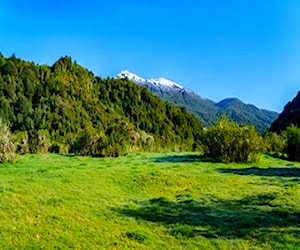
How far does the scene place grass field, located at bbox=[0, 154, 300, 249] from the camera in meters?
10.7

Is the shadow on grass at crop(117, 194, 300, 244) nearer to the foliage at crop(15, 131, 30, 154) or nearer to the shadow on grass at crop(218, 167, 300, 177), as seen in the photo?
the shadow on grass at crop(218, 167, 300, 177)

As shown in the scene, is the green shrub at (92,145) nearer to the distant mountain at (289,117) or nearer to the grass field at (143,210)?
the grass field at (143,210)

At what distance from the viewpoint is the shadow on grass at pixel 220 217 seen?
1190 centimetres

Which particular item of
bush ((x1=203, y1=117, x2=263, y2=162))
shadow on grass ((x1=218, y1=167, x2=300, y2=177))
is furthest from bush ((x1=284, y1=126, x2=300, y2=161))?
shadow on grass ((x1=218, y1=167, x2=300, y2=177))

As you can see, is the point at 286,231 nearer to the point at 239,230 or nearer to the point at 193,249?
the point at 239,230

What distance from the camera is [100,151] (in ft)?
119

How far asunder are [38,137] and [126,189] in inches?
999

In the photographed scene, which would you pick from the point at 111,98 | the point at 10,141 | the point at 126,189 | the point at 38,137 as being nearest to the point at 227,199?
the point at 126,189

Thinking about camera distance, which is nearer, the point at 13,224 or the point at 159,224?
the point at 13,224

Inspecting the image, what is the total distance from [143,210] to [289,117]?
380 feet

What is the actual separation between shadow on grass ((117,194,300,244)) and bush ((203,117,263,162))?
14.6 m

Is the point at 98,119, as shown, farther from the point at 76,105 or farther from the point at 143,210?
the point at 143,210

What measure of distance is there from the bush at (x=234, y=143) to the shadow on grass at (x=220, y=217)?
47.8 feet

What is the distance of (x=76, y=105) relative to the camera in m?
144
